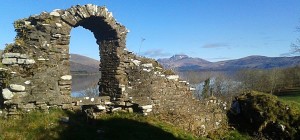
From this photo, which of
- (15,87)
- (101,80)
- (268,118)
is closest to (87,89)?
(101,80)

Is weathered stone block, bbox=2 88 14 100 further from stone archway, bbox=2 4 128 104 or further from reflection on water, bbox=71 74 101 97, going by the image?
reflection on water, bbox=71 74 101 97

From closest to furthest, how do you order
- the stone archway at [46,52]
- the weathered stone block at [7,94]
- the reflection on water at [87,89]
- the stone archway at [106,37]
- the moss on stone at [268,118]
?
1. the weathered stone block at [7,94]
2. the stone archway at [46,52]
3. the stone archway at [106,37]
4. the moss on stone at [268,118]
5. the reflection on water at [87,89]

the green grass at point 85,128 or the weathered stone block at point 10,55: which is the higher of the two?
the weathered stone block at point 10,55

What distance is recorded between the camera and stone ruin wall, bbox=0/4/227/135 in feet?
34.2

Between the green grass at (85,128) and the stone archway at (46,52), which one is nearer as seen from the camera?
the green grass at (85,128)

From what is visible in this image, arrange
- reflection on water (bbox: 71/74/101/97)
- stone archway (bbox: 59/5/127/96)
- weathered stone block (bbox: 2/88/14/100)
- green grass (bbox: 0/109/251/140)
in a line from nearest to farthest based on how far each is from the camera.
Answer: green grass (bbox: 0/109/251/140), weathered stone block (bbox: 2/88/14/100), stone archway (bbox: 59/5/127/96), reflection on water (bbox: 71/74/101/97)

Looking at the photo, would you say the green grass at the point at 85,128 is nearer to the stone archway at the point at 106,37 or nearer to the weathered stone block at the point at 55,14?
the stone archway at the point at 106,37

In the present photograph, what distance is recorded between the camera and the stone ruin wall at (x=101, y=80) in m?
10.4

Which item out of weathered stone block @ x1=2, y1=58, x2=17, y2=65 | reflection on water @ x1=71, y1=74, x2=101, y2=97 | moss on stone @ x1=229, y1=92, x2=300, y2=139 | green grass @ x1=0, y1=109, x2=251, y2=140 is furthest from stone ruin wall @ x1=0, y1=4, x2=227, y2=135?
reflection on water @ x1=71, y1=74, x2=101, y2=97

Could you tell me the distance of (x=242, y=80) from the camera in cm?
5716

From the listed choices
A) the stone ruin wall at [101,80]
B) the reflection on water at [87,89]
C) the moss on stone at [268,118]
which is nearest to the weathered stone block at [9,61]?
the stone ruin wall at [101,80]

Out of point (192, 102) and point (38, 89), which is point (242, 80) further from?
point (38, 89)

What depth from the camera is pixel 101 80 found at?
1318cm

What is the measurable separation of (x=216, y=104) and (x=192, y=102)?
73.7 inches
